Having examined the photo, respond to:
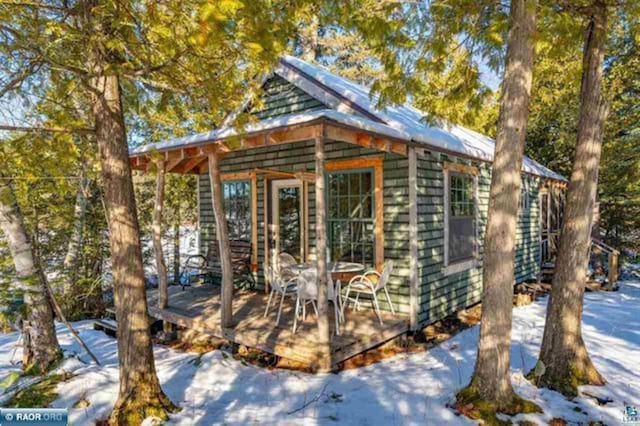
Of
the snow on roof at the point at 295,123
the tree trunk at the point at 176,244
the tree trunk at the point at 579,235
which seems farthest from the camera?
the tree trunk at the point at 176,244

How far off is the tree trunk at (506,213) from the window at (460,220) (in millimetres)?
3133

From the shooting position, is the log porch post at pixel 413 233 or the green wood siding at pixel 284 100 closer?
the log porch post at pixel 413 233

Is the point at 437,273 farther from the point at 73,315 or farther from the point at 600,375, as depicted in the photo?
the point at 73,315

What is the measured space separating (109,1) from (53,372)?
3308 mm

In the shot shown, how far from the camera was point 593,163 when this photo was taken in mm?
3543

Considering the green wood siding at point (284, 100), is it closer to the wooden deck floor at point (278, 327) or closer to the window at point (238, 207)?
the window at point (238, 207)

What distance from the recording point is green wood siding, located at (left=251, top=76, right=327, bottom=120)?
6574mm

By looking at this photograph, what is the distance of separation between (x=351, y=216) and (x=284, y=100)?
2.52 meters

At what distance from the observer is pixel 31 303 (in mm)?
4242

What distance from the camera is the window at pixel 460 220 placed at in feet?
20.4

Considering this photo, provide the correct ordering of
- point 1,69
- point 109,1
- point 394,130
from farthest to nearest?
point 394,130
point 1,69
point 109,1

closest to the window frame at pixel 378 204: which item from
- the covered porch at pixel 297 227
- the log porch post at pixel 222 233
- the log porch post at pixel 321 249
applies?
the covered porch at pixel 297 227

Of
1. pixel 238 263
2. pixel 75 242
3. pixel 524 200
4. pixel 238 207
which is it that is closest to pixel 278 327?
pixel 238 263

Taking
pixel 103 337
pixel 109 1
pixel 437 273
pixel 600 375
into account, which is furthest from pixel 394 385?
pixel 103 337
